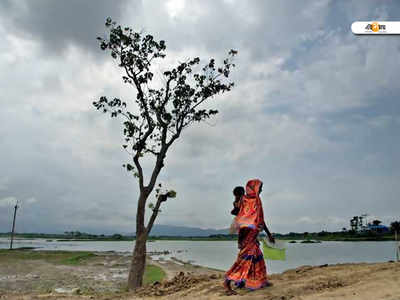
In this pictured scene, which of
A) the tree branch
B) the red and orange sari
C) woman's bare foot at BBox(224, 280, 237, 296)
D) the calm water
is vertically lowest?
the calm water

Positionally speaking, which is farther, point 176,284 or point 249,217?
point 176,284

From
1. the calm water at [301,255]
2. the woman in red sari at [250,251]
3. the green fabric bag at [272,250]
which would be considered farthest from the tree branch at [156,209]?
the calm water at [301,255]

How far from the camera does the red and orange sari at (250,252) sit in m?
8.06

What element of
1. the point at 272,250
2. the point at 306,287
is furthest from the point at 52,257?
the point at 306,287

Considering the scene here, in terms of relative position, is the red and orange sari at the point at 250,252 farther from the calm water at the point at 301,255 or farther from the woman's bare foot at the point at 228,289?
the calm water at the point at 301,255

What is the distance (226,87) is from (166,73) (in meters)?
2.48

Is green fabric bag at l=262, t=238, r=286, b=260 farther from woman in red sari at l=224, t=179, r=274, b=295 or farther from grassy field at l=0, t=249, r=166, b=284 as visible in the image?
grassy field at l=0, t=249, r=166, b=284

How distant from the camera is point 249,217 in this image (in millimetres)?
8305

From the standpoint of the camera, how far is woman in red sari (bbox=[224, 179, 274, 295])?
8.06 m

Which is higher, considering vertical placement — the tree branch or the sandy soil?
the tree branch

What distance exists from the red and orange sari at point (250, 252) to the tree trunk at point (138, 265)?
18.5 ft

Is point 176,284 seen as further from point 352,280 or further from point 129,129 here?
point 129,129

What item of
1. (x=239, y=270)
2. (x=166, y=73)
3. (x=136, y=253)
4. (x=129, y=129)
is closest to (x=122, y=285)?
(x=136, y=253)

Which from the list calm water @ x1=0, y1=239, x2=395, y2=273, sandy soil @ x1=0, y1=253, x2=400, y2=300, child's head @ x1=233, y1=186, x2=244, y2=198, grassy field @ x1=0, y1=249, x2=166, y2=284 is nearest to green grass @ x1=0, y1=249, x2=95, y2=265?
grassy field @ x1=0, y1=249, x2=166, y2=284
